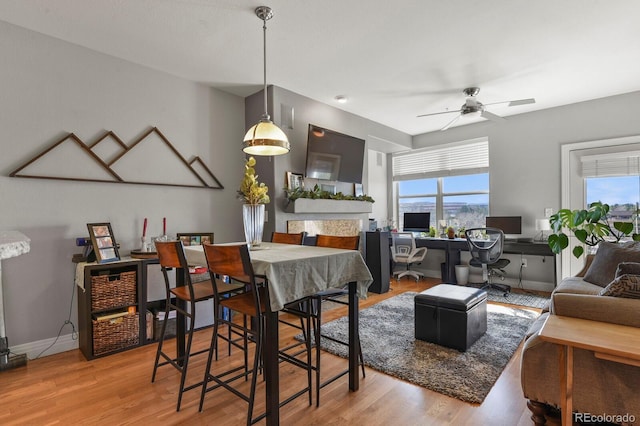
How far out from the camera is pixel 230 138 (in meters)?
4.07

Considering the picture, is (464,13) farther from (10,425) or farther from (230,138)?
(10,425)

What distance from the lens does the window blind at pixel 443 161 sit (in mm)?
5648

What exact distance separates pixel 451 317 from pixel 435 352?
1.03 ft

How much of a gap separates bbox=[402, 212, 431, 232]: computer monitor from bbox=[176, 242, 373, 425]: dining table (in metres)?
4.34

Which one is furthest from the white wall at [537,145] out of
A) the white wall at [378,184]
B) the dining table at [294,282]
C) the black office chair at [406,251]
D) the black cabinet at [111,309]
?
the black cabinet at [111,309]

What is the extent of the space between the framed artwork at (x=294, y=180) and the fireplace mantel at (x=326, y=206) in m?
0.24

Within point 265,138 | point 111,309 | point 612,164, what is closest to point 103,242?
point 111,309

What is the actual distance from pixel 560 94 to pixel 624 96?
853mm

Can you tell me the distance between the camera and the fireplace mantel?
388 centimetres

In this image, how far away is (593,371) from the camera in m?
1.50

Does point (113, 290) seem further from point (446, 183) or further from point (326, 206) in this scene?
point (446, 183)

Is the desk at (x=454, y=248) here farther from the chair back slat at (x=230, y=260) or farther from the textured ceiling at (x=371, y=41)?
the chair back slat at (x=230, y=260)

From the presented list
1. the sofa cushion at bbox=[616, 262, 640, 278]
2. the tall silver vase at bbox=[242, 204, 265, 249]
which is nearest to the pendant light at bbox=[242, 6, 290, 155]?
the tall silver vase at bbox=[242, 204, 265, 249]

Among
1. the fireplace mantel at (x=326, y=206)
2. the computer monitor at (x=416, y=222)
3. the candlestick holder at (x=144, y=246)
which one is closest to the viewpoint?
the candlestick holder at (x=144, y=246)
